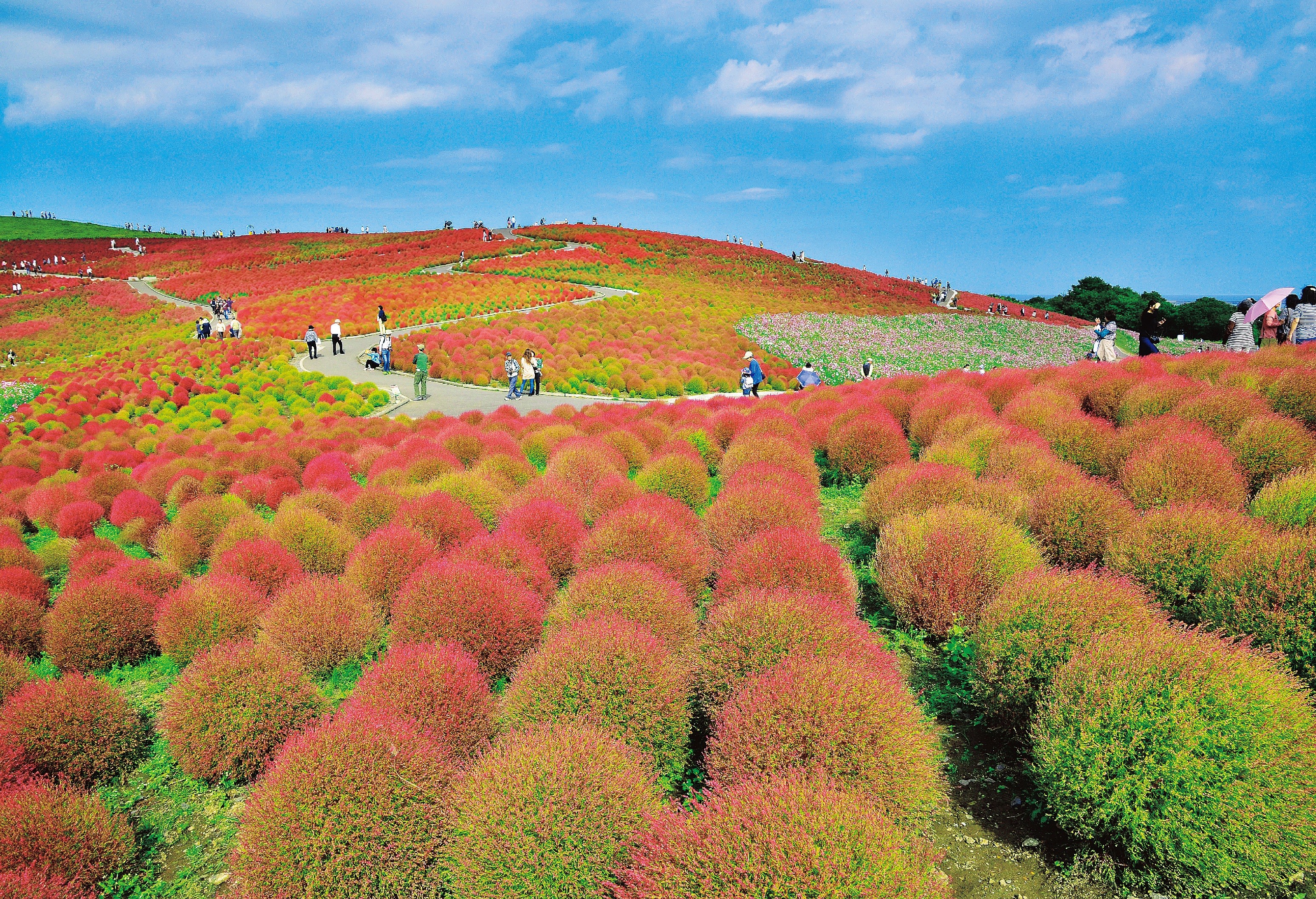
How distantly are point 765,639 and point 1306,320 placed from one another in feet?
43.1

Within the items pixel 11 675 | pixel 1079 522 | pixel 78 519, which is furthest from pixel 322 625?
pixel 78 519

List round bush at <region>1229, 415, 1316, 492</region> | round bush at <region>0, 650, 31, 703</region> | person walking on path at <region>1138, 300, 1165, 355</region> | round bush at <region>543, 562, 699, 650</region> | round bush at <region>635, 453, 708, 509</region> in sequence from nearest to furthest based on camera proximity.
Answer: round bush at <region>543, 562, 699, 650</region> < round bush at <region>0, 650, 31, 703</region> < round bush at <region>1229, 415, 1316, 492</region> < round bush at <region>635, 453, 708, 509</region> < person walking on path at <region>1138, 300, 1165, 355</region>

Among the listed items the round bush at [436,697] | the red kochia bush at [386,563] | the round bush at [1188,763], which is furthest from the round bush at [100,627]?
the round bush at [1188,763]

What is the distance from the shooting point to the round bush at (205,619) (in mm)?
5852

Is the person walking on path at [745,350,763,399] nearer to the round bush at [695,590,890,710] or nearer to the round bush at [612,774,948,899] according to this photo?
the round bush at [695,590,890,710]

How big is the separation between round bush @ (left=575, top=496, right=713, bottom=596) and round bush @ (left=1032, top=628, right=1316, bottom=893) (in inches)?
123

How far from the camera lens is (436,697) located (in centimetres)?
418

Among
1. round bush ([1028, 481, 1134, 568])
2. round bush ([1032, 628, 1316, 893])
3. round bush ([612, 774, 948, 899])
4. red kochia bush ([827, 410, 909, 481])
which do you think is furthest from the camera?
red kochia bush ([827, 410, 909, 481])

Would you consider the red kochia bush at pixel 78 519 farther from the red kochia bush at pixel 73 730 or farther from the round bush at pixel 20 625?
the red kochia bush at pixel 73 730

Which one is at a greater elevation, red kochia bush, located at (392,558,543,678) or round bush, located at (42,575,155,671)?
red kochia bush, located at (392,558,543,678)

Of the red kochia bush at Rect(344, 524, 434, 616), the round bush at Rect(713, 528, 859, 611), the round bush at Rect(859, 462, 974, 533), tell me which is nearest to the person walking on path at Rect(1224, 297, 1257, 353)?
the round bush at Rect(859, 462, 974, 533)

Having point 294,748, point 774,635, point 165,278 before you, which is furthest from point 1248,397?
point 165,278

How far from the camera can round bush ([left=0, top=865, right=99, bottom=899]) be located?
324 centimetres

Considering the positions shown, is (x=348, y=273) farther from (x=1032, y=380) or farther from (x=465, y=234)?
(x=1032, y=380)
